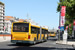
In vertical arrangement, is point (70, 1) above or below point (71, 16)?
above

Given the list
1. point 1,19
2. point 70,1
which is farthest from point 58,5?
point 1,19

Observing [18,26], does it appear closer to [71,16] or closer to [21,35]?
[21,35]

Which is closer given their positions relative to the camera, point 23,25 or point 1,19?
point 23,25

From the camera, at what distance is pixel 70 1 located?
3719 centimetres

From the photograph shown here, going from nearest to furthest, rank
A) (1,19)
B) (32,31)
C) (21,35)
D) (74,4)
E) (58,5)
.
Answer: (21,35), (32,31), (74,4), (58,5), (1,19)

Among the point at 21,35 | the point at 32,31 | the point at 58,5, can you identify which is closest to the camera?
the point at 21,35

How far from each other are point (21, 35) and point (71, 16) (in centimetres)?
1841

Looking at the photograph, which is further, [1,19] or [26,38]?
[1,19]

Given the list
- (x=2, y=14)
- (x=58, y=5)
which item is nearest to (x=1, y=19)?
(x=2, y=14)

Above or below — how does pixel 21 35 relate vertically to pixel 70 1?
below

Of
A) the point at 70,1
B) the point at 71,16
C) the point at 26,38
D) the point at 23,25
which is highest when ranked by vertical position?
the point at 70,1

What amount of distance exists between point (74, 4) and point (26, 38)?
17.0 m

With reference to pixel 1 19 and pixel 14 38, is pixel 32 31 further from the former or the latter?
pixel 1 19

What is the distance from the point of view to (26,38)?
2219cm
